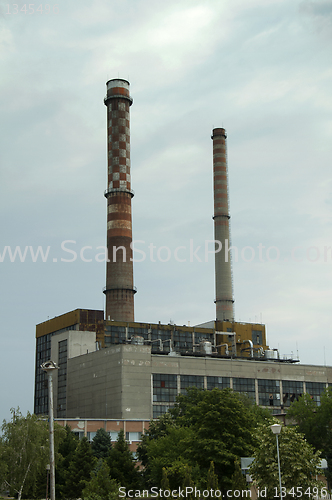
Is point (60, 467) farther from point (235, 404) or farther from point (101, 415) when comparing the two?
point (101, 415)

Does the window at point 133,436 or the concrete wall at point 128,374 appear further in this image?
the concrete wall at point 128,374

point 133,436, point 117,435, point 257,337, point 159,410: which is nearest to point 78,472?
point 117,435

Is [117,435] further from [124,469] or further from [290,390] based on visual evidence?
[290,390]

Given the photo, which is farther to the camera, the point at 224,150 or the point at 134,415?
the point at 224,150

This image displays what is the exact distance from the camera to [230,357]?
111000 millimetres

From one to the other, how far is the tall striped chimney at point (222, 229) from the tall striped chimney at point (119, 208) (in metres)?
23.0

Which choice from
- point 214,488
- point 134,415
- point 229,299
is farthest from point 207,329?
point 214,488

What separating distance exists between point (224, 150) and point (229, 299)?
33.6 metres

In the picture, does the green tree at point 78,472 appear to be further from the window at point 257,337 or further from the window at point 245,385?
the window at point 257,337

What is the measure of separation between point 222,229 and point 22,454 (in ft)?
272

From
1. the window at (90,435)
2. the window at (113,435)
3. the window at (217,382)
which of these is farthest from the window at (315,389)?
the window at (90,435)

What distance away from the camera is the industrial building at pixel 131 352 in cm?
9238

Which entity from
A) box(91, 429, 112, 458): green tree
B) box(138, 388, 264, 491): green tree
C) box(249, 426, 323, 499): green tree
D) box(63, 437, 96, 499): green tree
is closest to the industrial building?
box(91, 429, 112, 458): green tree

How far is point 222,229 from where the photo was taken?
130 meters
